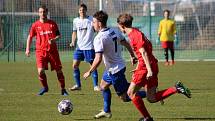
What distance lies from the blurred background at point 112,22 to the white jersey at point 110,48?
18844 mm

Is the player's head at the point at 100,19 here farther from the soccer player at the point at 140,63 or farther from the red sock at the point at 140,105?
the red sock at the point at 140,105

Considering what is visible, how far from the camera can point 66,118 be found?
37.2ft

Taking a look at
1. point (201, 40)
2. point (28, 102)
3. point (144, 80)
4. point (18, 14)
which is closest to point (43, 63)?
point (28, 102)

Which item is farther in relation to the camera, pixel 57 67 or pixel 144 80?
pixel 57 67

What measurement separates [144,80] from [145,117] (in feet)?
1.94

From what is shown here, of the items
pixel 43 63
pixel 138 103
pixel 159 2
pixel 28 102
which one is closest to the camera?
pixel 138 103

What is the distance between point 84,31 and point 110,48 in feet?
18.7

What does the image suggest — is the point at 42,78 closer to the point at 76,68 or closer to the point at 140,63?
the point at 76,68

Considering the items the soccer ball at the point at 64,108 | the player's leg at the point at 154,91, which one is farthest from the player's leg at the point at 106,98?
the player's leg at the point at 154,91

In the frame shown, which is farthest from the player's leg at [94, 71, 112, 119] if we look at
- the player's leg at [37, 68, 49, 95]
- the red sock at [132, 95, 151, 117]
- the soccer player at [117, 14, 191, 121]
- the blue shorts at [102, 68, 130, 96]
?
the player's leg at [37, 68, 49, 95]

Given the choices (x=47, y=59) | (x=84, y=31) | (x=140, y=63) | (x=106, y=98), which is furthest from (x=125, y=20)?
(x=84, y=31)

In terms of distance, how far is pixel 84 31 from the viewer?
16953 mm

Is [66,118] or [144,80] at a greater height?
[144,80]

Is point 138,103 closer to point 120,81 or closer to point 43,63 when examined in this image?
point 120,81
